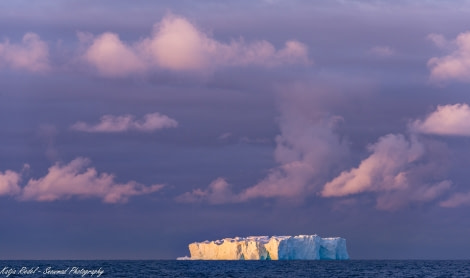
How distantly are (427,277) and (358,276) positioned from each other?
384 inches

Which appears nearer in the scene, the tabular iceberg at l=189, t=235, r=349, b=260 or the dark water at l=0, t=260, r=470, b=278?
the dark water at l=0, t=260, r=470, b=278

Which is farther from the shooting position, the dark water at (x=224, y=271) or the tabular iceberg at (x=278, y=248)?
the tabular iceberg at (x=278, y=248)

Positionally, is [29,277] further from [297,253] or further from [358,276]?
[297,253]

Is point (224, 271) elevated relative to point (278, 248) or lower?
lower

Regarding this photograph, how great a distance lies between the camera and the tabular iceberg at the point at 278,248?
536 ft

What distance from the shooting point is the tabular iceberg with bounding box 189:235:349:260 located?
163500mm

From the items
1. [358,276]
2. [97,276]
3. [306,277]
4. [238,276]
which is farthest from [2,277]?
[358,276]

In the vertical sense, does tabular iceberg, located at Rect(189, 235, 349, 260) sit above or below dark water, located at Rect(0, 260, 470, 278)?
above

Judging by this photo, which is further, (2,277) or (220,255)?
(220,255)

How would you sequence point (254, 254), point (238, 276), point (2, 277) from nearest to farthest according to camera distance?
point (2, 277)
point (238, 276)
point (254, 254)

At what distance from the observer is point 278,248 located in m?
162

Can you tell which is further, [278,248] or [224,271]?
[278,248]

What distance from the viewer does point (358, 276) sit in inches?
4252

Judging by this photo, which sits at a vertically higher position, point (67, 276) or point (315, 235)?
point (315, 235)
